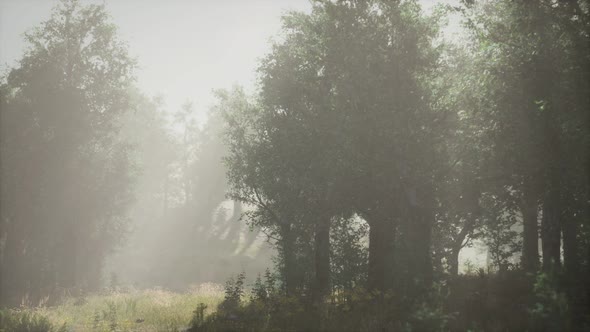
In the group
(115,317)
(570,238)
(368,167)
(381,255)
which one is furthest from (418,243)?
(115,317)

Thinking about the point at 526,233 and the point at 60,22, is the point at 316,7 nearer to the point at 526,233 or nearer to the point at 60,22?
the point at 526,233

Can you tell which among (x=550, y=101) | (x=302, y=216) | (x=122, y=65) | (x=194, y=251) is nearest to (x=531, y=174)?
(x=550, y=101)

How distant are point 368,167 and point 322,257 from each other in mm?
4827

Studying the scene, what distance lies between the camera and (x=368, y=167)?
48.1ft

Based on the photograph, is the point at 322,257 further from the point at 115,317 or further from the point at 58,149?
the point at 58,149

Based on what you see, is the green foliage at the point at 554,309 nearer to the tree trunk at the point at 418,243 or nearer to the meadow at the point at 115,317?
the tree trunk at the point at 418,243

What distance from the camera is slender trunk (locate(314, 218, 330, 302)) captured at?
16062 mm

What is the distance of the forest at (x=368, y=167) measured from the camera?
11.6 m

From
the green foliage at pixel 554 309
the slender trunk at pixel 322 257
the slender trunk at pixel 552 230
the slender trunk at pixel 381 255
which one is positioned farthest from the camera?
the slender trunk at pixel 322 257

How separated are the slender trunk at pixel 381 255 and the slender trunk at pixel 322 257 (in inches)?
83.0

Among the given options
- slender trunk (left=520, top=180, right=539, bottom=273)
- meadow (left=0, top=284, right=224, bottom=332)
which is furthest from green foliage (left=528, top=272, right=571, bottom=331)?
slender trunk (left=520, top=180, right=539, bottom=273)

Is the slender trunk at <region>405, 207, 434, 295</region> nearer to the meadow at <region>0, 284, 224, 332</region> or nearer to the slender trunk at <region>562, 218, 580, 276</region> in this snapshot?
the slender trunk at <region>562, 218, 580, 276</region>

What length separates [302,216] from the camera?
17.3m

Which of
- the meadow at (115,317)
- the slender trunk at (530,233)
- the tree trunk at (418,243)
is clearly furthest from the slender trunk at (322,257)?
the slender trunk at (530,233)
